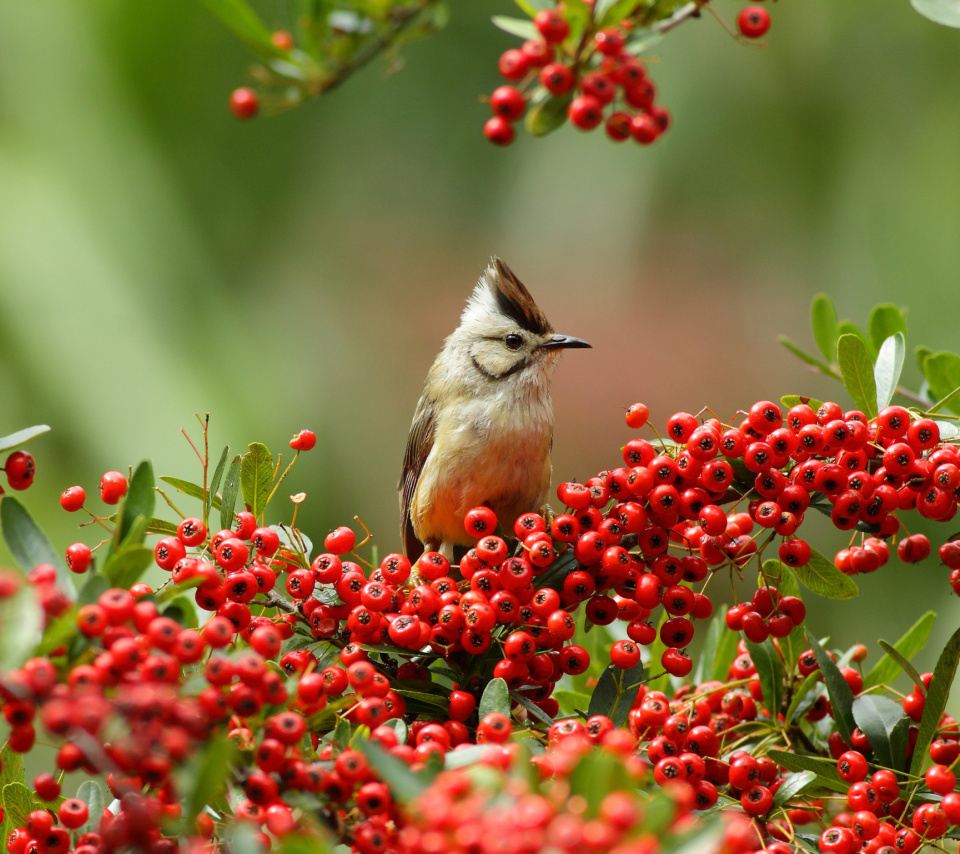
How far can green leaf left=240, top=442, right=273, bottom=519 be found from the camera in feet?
4.97

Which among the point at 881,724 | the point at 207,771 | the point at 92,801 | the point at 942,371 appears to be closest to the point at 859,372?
the point at 942,371

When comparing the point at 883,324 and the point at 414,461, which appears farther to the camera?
the point at 414,461

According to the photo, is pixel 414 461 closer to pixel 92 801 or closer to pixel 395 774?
pixel 92 801

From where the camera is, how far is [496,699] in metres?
1.17

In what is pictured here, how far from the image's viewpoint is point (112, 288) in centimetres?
518

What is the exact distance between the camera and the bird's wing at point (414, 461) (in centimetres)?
308

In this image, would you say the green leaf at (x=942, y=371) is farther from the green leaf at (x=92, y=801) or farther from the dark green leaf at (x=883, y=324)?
the green leaf at (x=92, y=801)

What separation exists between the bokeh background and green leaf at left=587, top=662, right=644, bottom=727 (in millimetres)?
3548

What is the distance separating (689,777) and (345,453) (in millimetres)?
4636

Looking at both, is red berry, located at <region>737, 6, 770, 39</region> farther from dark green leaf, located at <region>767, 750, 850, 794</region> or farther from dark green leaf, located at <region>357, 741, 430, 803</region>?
dark green leaf, located at <region>357, 741, 430, 803</region>

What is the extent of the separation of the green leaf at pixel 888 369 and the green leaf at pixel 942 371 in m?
0.18

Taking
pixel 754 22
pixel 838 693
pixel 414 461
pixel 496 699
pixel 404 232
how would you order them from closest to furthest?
pixel 496 699 → pixel 838 693 → pixel 754 22 → pixel 414 461 → pixel 404 232

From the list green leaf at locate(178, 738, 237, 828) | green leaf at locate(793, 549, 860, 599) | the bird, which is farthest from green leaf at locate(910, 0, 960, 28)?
the bird

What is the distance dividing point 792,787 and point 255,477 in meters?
0.90
